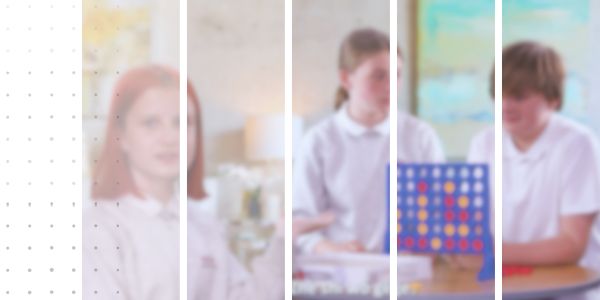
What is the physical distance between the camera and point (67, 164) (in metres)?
3.29

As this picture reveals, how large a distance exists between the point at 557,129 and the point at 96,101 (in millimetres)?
1342

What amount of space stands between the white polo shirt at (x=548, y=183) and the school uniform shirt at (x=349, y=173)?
0.70ft

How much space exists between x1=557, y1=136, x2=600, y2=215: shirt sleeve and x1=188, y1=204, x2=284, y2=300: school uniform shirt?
829 mm

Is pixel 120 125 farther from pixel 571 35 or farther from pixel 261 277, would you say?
pixel 571 35

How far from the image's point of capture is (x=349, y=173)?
3.25m

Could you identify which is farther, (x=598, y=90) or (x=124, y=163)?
(x=124, y=163)

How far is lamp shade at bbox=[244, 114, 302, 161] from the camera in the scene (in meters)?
3.23

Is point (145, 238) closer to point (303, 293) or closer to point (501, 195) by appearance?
point (303, 293)

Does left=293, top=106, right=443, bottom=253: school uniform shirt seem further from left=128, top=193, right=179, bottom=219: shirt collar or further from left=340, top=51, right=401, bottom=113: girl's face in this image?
left=128, top=193, right=179, bottom=219: shirt collar

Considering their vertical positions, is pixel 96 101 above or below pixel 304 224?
above

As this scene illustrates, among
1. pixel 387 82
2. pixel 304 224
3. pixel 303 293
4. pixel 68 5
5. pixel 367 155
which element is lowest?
pixel 303 293

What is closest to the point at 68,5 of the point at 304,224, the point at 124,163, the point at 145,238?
the point at 124,163

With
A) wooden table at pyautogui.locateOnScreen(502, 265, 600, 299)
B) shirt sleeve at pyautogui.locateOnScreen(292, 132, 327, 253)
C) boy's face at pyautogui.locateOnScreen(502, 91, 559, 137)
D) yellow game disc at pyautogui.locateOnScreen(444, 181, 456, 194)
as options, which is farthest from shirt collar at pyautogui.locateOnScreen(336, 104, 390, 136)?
wooden table at pyautogui.locateOnScreen(502, 265, 600, 299)

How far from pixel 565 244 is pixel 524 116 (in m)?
0.38
